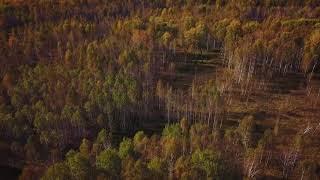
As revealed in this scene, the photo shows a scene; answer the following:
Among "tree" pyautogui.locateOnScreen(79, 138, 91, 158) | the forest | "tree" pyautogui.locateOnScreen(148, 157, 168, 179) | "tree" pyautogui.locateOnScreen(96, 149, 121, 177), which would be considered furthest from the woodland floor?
"tree" pyautogui.locateOnScreen(79, 138, 91, 158)

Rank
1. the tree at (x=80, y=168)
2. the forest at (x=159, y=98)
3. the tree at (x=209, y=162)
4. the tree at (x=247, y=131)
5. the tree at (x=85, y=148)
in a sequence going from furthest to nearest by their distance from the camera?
the tree at (x=247, y=131) < the forest at (x=159, y=98) < the tree at (x=85, y=148) < the tree at (x=209, y=162) < the tree at (x=80, y=168)

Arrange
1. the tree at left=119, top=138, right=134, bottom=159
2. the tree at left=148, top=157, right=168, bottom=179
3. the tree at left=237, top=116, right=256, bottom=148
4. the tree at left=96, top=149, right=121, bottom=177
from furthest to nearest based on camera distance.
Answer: the tree at left=237, top=116, right=256, bottom=148
the tree at left=119, top=138, right=134, bottom=159
the tree at left=96, top=149, right=121, bottom=177
the tree at left=148, top=157, right=168, bottom=179

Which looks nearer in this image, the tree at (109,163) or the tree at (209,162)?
the tree at (209,162)

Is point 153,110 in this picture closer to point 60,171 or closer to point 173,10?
point 60,171

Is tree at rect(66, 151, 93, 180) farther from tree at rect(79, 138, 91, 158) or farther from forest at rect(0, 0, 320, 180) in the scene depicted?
tree at rect(79, 138, 91, 158)

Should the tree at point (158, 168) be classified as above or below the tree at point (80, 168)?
below

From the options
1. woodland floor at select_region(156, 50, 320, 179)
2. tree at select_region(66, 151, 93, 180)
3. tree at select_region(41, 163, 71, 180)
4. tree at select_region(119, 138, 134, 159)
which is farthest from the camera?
woodland floor at select_region(156, 50, 320, 179)

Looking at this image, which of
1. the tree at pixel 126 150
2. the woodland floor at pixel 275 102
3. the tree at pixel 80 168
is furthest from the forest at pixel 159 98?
the tree at pixel 126 150

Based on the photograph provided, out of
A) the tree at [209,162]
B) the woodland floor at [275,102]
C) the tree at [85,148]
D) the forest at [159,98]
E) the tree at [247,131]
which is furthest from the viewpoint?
the woodland floor at [275,102]

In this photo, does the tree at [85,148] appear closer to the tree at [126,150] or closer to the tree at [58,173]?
the tree at [126,150]
